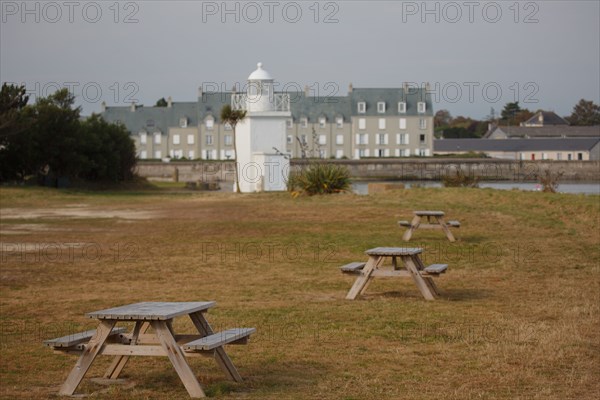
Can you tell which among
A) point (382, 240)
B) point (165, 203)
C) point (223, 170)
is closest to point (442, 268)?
point (382, 240)

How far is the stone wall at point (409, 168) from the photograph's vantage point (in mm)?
98500

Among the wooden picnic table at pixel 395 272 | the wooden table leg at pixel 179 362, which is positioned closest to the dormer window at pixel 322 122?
the wooden picnic table at pixel 395 272

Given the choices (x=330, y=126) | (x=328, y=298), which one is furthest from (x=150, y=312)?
(x=330, y=126)

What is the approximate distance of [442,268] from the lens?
45.4ft

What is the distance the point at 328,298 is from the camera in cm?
1391

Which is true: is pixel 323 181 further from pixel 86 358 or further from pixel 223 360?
pixel 86 358

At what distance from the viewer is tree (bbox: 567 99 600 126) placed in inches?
6614

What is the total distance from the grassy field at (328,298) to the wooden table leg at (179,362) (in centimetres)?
20

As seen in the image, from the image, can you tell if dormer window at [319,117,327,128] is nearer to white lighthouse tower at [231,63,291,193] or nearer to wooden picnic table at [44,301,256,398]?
white lighthouse tower at [231,63,291,193]

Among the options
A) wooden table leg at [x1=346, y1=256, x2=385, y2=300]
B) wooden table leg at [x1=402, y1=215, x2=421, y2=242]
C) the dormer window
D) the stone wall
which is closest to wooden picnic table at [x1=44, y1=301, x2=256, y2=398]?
wooden table leg at [x1=346, y1=256, x2=385, y2=300]

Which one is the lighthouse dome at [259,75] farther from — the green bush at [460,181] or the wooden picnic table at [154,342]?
the wooden picnic table at [154,342]

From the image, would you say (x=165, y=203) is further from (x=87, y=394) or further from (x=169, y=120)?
(x=169, y=120)

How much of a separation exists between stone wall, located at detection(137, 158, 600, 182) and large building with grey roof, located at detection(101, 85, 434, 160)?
14.4 meters

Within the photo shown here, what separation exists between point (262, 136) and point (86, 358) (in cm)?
4262
